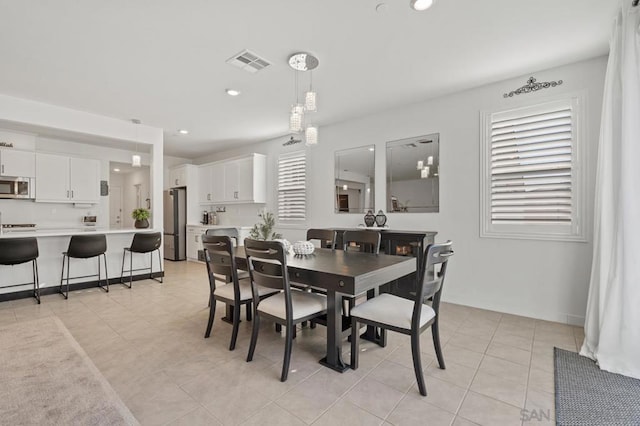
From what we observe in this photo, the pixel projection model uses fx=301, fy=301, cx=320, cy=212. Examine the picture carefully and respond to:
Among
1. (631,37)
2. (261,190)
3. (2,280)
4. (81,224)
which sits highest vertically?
(631,37)

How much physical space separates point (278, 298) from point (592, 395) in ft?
7.06

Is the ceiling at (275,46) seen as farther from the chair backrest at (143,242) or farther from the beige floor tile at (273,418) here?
the beige floor tile at (273,418)

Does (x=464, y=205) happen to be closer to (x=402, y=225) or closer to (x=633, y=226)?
(x=402, y=225)

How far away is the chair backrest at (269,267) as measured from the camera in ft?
6.81

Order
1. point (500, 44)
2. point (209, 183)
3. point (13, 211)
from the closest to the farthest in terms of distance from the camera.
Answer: point (500, 44), point (13, 211), point (209, 183)

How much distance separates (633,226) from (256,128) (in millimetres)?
4969

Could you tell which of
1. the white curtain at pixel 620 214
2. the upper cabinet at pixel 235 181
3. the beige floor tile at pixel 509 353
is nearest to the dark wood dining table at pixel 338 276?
the beige floor tile at pixel 509 353

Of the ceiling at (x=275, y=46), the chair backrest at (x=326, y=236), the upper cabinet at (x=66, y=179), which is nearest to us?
the ceiling at (x=275, y=46)

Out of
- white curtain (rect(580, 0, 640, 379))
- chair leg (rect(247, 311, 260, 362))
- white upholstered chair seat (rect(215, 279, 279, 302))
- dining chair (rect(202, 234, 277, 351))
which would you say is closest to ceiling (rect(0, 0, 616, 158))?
white curtain (rect(580, 0, 640, 379))

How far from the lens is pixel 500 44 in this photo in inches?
107

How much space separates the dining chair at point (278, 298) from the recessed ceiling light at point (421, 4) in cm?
197

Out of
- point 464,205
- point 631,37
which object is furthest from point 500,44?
point 464,205

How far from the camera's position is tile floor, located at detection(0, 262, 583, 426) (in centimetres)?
174

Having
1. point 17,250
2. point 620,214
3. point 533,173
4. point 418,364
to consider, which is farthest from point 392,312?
point 17,250
